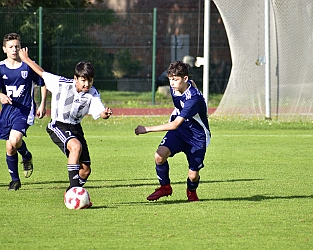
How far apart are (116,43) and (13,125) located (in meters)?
15.9

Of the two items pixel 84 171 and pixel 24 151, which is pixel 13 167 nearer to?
pixel 24 151

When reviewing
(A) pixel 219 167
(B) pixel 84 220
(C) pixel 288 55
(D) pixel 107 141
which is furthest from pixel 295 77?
(B) pixel 84 220

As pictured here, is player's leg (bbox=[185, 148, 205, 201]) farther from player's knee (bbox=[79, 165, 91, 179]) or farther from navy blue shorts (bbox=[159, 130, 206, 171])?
player's knee (bbox=[79, 165, 91, 179])

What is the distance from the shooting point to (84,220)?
23.4 feet

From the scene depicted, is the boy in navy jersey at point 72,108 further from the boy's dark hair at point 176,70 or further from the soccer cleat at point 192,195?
the soccer cleat at point 192,195

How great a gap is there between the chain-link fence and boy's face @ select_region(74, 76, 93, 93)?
13688 millimetres

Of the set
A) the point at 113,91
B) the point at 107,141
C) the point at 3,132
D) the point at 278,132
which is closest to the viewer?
the point at 3,132

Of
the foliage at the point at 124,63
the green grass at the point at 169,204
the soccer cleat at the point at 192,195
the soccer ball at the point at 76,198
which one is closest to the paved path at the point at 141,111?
the foliage at the point at 124,63

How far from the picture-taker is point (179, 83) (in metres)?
7.93

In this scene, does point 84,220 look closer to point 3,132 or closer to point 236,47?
point 3,132

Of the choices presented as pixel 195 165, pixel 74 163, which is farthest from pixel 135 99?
pixel 74 163

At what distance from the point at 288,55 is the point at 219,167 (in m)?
7.00

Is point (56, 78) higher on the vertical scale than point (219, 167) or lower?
higher

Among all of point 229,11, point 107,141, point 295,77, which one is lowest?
point 107,141
